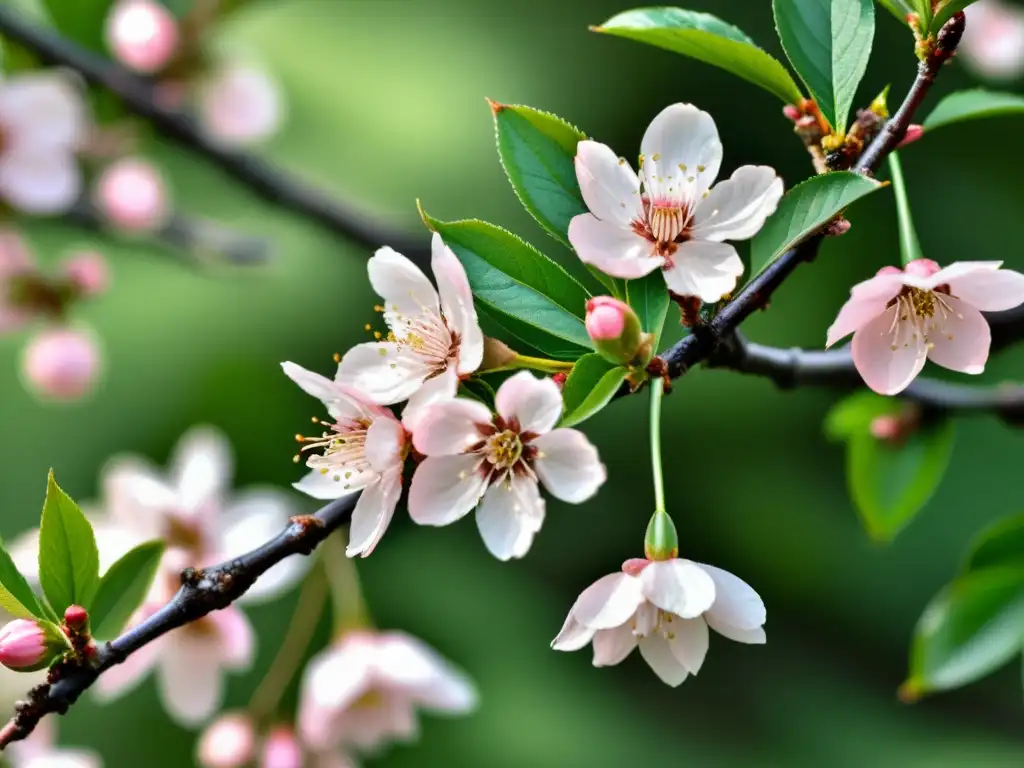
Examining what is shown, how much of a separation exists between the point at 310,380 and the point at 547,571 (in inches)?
68.8

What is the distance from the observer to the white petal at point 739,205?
374 millimetres

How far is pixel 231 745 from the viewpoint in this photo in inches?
33.9

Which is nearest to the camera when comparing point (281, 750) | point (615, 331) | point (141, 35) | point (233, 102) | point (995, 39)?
point (615, 331)

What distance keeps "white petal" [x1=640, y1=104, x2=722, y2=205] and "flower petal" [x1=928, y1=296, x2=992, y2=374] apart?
109 mm

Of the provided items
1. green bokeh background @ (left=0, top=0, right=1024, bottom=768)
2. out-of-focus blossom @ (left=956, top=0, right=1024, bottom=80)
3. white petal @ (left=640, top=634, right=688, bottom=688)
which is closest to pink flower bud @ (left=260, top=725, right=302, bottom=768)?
white petal @ (left=640, top=634, right=688, bottom=688)

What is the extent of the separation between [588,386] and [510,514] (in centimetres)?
5

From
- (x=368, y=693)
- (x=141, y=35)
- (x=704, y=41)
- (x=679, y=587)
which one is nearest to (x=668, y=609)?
(x=679, y=587)

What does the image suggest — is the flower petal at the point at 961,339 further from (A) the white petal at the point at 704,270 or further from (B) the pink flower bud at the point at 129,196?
(B) the pink flower bud at the point at 129,196

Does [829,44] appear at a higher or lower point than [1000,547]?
higher

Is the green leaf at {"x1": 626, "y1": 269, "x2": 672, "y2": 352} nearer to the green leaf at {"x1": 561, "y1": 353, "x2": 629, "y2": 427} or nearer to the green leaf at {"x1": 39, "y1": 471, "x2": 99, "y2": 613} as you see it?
the green leaf at {"x1": 561, "y1": 353, "x2": 629, "y2": 427}

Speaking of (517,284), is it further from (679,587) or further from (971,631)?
(971,631)

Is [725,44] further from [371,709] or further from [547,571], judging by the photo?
[547,571]

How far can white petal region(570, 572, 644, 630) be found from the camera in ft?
1.20

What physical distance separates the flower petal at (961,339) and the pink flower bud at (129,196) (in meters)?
0.87
